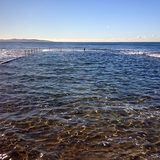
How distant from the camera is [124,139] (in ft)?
39.2

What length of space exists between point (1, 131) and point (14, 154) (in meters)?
2.78

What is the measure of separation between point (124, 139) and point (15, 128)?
211 inches

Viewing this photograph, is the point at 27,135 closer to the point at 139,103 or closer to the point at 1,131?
the point at 1,131

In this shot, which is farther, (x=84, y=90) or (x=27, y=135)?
(x=84, y=90)

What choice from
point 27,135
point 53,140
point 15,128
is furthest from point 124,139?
point 15,128

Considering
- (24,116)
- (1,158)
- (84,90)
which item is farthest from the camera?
(84,90)

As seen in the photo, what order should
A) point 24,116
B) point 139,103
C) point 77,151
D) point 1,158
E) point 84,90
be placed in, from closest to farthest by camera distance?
point 1,158
point 77,151
point 24,116
point 139,103
point 84,90

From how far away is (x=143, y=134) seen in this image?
12.6 m

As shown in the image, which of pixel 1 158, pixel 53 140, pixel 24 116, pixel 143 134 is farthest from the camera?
pixel 24 116

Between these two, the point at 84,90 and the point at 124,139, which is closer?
the point at 124,139

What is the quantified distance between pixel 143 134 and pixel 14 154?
6.04 m

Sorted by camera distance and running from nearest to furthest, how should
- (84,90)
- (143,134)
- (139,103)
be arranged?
(143,134)
(139,103)
(84,90)

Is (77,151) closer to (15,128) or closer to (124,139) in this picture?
(124,139)

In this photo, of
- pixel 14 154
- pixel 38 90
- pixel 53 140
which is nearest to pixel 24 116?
pixel 53 140
